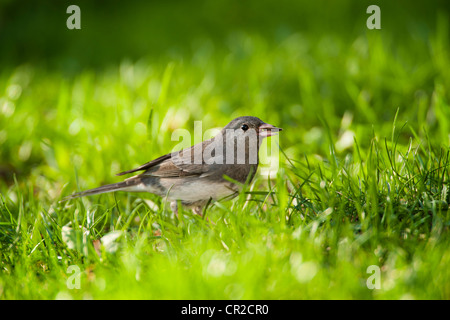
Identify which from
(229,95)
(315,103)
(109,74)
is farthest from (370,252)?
(109,74)

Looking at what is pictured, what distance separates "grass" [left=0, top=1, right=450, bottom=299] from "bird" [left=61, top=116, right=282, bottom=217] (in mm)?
130

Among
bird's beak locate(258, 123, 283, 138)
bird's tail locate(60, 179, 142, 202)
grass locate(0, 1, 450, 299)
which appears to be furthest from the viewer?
bird's tail locate(60, 179, 142, 202)

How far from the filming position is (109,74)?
5812 mm

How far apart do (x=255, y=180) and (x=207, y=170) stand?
52 cm

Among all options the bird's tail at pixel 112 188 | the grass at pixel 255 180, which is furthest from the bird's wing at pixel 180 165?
the grass at pixel 255 180

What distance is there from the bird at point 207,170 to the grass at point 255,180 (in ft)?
0.43

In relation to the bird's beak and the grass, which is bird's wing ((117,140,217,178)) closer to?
the grass

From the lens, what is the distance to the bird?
311cm

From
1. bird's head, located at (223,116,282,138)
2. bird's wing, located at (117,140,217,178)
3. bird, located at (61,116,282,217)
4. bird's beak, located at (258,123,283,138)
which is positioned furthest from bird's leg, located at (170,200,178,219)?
bird's beak, located at (258,123,283,138)

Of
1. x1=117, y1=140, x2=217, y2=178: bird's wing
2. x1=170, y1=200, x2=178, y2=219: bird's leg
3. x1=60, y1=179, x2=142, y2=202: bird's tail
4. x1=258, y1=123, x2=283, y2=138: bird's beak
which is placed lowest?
x1=170, y1=200, x2=178, y2=219: bird's leg

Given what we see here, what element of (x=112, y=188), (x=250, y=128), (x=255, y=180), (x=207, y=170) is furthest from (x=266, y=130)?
(x=112, y=188)

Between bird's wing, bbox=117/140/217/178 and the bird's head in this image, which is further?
bird's wing, bbox=117/140/217/178

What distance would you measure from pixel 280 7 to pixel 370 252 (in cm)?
551
